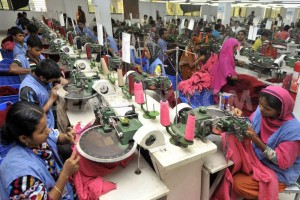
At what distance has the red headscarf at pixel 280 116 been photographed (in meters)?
1.61

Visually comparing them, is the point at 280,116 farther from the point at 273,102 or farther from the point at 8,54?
the point at 8,54

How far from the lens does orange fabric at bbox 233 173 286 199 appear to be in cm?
162

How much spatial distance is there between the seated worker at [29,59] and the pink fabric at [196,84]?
2135 millimetres

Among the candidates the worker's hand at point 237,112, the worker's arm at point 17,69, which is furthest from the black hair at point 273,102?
the worker's arm at point 17,69

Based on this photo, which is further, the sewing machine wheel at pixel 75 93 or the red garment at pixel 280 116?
the sewing machine wheel at pixel 75 93

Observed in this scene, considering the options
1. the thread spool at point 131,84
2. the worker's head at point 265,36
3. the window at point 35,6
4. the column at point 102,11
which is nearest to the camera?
the thread spool at point 131,84

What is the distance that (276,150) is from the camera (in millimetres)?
1642

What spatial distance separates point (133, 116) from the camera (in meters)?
1.74

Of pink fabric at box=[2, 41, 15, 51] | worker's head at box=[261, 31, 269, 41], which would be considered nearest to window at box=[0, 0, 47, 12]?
pink fabric at box=[2, 41, 15, 51]

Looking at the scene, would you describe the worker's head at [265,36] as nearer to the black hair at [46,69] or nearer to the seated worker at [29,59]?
the seated worker at [29,59]

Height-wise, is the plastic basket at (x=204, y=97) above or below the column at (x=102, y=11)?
below

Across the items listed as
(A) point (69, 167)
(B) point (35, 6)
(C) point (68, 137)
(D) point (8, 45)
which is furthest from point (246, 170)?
(B) point (35, 6)

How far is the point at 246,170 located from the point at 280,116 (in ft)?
1.62

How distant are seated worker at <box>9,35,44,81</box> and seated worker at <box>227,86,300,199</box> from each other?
2.63 metres
